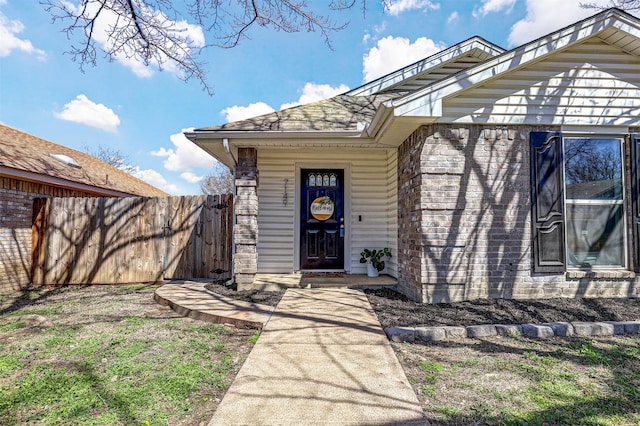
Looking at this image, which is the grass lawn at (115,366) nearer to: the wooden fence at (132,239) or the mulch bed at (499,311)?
the mulch bed at (499,311)

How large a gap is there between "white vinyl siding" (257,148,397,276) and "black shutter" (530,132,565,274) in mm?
2336

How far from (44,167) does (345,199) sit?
6.61 metres

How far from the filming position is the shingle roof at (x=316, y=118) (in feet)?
16.6

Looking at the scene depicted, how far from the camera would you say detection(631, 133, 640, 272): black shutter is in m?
4.37

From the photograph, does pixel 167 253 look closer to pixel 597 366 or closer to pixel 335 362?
pixel 335 362

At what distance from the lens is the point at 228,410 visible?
1.99m

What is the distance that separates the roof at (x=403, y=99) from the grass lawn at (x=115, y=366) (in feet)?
9.38

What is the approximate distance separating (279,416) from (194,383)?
791 millimetres

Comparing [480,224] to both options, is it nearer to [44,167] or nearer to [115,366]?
[115,366]

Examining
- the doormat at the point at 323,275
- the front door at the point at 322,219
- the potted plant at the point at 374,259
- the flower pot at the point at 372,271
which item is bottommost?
the doormat at the point at 323,275

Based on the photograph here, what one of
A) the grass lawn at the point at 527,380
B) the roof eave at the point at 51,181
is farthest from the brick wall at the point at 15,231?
the grass lawn at the point at 527,380

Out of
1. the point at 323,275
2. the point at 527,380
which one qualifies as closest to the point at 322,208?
the point at 323,275

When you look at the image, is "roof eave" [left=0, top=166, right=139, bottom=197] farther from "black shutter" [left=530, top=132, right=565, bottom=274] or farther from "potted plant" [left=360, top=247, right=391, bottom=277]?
"black shutter" [left=530, top=132, right=565, bottom=274]

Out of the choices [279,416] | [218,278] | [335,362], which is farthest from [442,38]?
[279,416]
